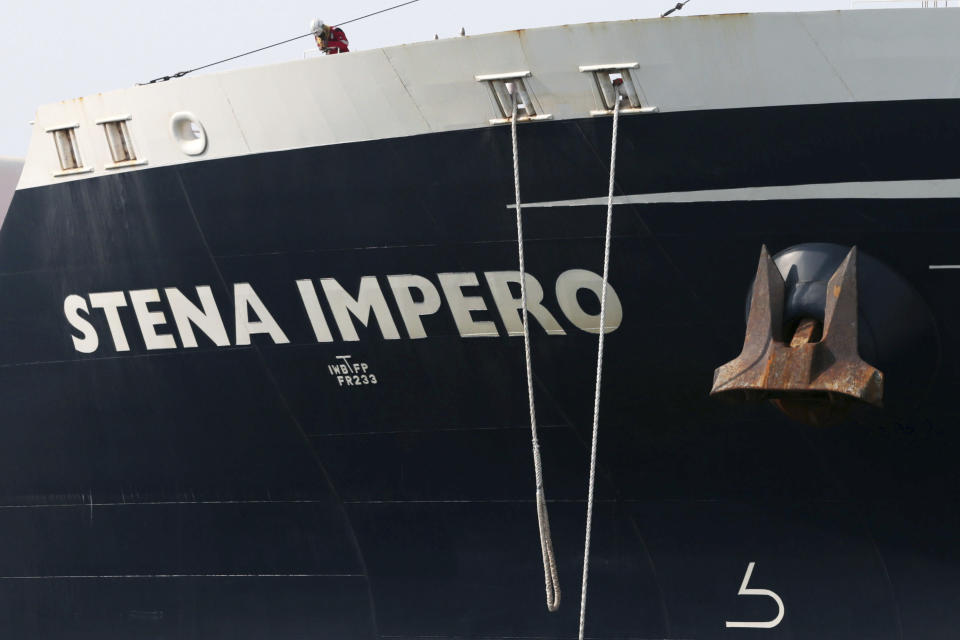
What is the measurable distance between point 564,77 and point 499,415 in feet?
7.94

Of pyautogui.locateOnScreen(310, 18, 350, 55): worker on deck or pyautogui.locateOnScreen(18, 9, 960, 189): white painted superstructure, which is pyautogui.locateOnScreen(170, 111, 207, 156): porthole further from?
pyautogui.locateOnScreen(310, 18, 350, 55): worker on deck

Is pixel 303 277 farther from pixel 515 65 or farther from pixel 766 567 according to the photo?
pixel 766 567

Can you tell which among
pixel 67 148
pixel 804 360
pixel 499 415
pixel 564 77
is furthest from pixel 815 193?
pixel 67 148

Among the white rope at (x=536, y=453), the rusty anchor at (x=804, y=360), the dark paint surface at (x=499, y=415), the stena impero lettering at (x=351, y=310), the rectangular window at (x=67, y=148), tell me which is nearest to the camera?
the rusty anchor at (x=804, y=360)

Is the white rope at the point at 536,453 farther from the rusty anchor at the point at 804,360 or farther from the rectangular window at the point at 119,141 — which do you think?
the rectangular window at the point at 119,141

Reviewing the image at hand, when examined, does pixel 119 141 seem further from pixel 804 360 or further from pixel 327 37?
pixel 804 360

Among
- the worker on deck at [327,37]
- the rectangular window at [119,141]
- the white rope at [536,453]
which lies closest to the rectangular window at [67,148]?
the rectangular window at [119,141]

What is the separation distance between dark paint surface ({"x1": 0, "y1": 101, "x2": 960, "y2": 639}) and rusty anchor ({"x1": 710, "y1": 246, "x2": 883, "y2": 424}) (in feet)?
2.09

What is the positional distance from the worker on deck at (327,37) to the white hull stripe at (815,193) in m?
2.90

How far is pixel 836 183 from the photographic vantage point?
7.43 m

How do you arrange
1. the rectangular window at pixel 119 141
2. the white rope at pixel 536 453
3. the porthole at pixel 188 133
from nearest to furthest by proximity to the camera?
the white rope at pixel 536 453, the porthole at pixel 188 133, the rectangular window at pixel 119 141

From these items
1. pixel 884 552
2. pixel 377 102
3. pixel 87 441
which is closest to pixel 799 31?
pixel 377 102

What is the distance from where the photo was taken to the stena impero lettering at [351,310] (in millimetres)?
8055

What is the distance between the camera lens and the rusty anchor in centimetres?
671
